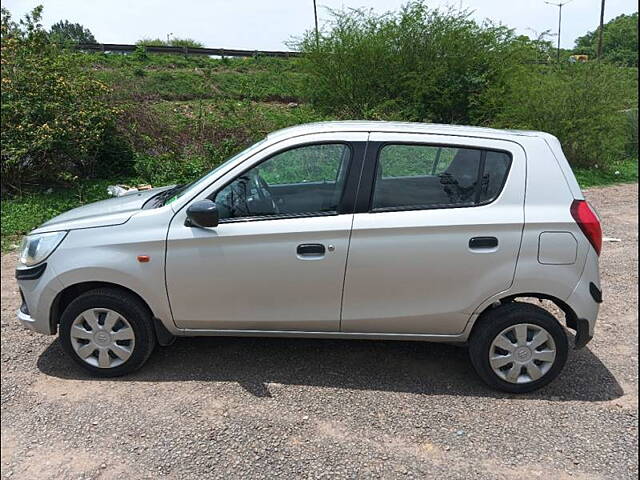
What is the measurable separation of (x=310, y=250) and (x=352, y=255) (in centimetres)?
27

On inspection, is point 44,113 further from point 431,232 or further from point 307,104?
point 307,104

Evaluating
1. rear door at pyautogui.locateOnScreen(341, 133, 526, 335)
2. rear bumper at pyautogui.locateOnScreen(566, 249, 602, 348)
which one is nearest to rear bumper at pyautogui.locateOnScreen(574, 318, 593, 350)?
rear bumper at pyautogui.locateOnScreen(566, 249, 602, 348)

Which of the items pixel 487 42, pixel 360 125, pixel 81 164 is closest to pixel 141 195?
pixel 360 125

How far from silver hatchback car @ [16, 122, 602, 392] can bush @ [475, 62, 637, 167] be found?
35.3ft

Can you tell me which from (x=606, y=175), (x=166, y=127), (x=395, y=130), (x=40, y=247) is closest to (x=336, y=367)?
(x=395, y=130)

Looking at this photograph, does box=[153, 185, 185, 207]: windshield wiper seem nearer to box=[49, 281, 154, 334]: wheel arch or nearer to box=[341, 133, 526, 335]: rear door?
box=[49, 281, 154, 334]: wheel arch

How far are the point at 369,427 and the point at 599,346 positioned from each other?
229 centimetres

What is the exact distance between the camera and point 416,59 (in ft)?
50.3

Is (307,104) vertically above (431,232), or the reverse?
(307,104)

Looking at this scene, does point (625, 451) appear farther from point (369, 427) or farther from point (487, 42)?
point (487, 42)

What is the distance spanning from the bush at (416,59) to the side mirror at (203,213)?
12.2m

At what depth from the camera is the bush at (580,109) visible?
42.3 ft

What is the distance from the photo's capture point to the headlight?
3551 millimetres

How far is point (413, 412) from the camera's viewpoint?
332 cm
